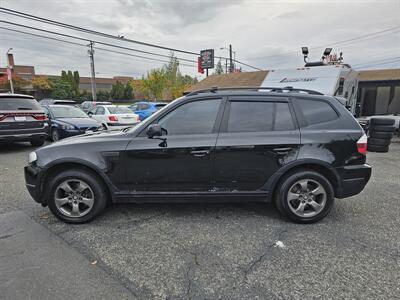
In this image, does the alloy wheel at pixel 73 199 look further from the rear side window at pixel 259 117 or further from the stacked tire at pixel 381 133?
the stacked tire at pixel 381 133

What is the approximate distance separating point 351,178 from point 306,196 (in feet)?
2.07

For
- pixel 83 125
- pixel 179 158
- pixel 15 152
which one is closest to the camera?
pixel 179 158

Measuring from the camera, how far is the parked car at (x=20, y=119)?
24.0 ft

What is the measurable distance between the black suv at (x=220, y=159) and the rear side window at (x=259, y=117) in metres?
0.01

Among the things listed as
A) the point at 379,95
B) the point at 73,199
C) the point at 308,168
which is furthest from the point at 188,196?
the point at 379,95

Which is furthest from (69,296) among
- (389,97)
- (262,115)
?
(389,97)

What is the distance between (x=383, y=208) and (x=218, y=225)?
8.46ft

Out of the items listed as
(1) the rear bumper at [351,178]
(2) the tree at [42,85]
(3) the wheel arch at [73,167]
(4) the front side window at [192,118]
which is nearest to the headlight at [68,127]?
(3) the wheel arch at [73,167]

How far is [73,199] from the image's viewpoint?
3.42 m

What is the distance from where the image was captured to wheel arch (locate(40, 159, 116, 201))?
3334mm

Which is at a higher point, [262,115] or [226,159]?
[262,115]

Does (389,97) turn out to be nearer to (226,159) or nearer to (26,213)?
(226,159)

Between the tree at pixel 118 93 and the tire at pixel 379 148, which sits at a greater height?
the tree at pixel 118 93

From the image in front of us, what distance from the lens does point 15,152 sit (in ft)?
26.2
